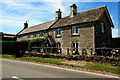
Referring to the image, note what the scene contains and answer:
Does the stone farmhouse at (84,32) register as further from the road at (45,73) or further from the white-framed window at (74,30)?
the road at (45,73)

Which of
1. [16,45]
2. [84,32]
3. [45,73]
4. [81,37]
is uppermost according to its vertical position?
[84,32]

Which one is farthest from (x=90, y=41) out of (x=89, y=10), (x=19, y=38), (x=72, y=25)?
(x=19, y=38)

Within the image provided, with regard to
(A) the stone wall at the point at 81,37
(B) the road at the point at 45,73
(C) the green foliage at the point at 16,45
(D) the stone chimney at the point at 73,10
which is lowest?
(B) the road at the point at 45,73

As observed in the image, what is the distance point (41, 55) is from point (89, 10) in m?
12.2

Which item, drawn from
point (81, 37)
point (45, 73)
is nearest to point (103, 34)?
point (81, 37)

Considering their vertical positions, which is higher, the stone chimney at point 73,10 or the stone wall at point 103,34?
the stone chimney at point 73,10

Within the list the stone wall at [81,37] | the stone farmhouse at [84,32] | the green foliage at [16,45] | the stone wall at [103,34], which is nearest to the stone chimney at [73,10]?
the stone farmhouse at [84,32]

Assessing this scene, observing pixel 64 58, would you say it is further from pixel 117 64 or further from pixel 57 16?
pixel 57 16

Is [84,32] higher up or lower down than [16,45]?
higher up

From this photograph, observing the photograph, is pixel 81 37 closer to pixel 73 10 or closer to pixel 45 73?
pixel 73 10

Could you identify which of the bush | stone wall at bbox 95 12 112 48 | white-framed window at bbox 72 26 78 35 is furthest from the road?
the bush

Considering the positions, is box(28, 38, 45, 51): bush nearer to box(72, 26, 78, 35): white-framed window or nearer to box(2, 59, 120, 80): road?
box(72, 26, 78, 35): white-framed window

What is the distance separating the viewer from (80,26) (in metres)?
21.0

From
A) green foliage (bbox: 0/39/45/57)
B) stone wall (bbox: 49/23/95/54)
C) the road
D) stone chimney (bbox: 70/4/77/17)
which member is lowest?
the road
